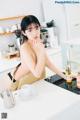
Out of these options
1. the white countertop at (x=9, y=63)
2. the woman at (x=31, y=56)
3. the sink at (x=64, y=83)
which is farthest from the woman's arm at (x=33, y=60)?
the white countertop at (x=9, y=63)

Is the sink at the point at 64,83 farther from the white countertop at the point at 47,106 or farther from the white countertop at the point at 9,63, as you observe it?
the white countertop at the point at 9,63

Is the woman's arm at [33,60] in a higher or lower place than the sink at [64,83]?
higher

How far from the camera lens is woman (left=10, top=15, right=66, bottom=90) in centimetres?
169

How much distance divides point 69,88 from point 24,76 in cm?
45

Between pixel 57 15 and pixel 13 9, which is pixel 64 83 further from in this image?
pixel 13 9

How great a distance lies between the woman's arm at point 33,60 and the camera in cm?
171

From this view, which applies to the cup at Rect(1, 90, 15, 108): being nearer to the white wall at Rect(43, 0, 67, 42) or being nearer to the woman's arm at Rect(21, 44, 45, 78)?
the woman's arm at Rect(21, 44, 45, 78)

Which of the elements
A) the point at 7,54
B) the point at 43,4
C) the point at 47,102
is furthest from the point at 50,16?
the point at 47,102

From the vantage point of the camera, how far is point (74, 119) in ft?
4.46

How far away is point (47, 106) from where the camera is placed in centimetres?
135

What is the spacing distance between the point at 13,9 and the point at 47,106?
2239mm

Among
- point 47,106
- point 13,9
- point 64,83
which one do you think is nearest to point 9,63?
point 13,9

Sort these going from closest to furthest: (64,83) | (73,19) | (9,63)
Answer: (64,83) → (9,63) → (73,19)

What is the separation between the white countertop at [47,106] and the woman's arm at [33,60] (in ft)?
0.70
